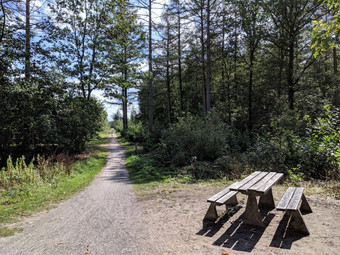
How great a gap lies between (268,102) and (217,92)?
6970mm

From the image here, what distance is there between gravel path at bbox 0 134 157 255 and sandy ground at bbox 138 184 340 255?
0.37 m

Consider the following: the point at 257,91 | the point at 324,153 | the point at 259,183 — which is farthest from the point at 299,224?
the point at 257,91

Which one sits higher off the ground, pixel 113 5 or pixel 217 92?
pixel 113 5

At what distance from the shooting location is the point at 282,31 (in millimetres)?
16875

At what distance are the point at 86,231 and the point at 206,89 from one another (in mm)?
16647

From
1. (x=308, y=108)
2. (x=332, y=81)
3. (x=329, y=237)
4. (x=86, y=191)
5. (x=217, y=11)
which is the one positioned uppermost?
(x=217, y=11)

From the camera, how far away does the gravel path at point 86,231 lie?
336 cm

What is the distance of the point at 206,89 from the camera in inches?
755

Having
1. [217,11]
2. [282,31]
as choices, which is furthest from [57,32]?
[282,31]

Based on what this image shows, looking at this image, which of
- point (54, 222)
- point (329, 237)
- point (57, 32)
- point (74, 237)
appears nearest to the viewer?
point (329, 237)

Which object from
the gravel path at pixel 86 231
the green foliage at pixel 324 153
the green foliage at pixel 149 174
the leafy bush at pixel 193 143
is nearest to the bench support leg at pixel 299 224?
the gravel path at pixel 86 231

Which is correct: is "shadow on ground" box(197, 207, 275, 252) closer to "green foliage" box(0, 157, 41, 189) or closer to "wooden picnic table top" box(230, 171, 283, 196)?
"wooden picnic table top" box(230, 171, 283, 196)

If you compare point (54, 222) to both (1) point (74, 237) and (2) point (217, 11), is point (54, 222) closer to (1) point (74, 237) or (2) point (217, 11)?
(1) point (74, 237)

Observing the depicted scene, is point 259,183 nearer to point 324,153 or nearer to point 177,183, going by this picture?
point 177,183
